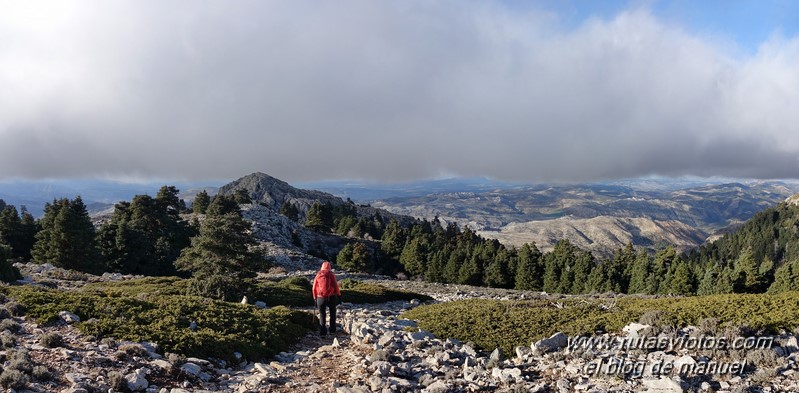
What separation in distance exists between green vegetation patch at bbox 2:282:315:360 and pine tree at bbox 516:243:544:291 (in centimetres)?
5839

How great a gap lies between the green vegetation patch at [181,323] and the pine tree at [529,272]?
58395mm

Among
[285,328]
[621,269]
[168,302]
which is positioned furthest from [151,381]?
[621,269]

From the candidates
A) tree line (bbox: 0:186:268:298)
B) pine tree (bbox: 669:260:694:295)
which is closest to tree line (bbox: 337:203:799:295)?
pine tree (bbox: 669:260:694:295)

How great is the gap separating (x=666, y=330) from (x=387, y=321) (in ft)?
31.9

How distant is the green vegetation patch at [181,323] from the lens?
12.6m

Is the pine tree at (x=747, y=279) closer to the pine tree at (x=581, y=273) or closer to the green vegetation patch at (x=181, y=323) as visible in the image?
the pine tree at (x=581, y=273)

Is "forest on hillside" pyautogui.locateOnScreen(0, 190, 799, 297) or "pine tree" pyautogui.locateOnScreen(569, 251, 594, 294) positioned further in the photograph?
"pine tree" pyautogui.locateOnScreen(569, 251, 594, 294)

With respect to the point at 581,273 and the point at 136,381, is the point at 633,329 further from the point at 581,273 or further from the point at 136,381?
the point at 581,273

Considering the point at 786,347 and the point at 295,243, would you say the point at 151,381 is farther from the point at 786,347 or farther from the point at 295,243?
the point at 295,243

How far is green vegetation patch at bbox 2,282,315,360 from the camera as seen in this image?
495 inches

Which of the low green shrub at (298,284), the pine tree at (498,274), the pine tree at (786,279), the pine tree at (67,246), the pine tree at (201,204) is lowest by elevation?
the pine tree at (498,274)


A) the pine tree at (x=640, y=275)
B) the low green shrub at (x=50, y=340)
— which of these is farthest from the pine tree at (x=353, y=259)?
the low green shrub at (x=50, y=340)

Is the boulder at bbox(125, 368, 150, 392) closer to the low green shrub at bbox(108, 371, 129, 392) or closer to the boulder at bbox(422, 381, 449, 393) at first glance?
the low green shrub at bbox(108, 371, 129, 392)

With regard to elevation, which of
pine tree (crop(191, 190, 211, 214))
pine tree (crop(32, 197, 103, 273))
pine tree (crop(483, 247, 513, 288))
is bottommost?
pine tree (crop(483, 247, 513, 288))
